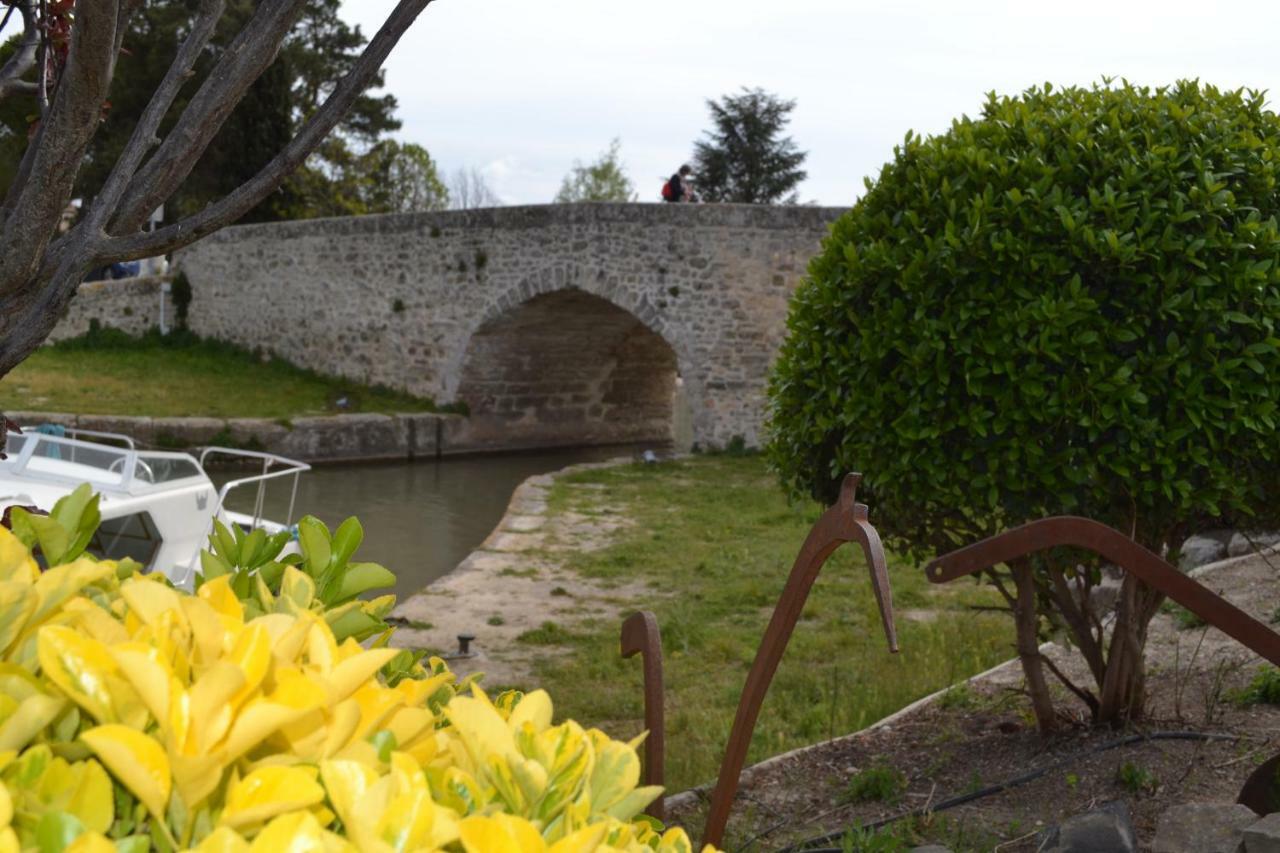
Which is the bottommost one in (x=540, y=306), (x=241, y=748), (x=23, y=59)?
(x=241, y=748)

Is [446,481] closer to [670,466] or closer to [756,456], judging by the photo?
[670,466]

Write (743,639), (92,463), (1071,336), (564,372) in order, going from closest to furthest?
(1071,336), (743,639), (92,463), (564,372)

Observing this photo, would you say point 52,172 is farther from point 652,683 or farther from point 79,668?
point 79,668

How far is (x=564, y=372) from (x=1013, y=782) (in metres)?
16.0

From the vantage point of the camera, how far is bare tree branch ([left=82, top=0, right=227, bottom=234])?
8.02ft

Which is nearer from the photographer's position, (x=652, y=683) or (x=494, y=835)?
(x=494, y=835)

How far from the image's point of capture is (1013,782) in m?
3.84

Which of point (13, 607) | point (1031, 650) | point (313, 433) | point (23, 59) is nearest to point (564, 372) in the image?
point (313, 433)

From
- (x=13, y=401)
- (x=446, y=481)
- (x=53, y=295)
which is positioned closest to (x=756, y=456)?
(x=446, y=481)

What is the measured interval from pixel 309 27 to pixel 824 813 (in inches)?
1270

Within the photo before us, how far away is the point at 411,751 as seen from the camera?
1190 mm

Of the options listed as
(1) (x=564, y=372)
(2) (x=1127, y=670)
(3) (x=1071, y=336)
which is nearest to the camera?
(3) (x=1071, y=336)

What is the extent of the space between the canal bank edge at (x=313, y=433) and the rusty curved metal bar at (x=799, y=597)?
13285 mm

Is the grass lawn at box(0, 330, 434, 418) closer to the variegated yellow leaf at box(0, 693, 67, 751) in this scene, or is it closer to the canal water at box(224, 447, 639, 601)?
the canal water at box(224, 447, 639, 601)
